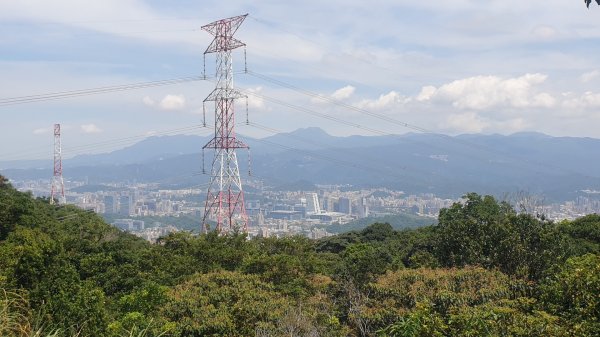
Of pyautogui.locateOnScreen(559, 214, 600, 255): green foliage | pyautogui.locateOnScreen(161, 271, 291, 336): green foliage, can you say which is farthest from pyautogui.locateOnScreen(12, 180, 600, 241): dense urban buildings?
pyautogui.locateOnScreen(161, 271, 291, 336): green foliage

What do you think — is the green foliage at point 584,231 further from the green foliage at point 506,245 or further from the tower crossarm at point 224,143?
the tower crossarm at point 224,143

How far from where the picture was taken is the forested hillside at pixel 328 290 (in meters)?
8.51

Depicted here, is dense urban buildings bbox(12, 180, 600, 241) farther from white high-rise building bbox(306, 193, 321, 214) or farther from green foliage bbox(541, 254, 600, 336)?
green foliage bbox(541, 254, 600, 336)

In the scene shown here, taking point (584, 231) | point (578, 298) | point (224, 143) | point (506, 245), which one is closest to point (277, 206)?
point (224, 143)

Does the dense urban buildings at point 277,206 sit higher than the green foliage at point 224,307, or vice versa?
the green foliage at point 224,307

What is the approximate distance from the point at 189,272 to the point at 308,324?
814cm

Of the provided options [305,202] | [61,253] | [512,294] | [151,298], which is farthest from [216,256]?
[305,202]

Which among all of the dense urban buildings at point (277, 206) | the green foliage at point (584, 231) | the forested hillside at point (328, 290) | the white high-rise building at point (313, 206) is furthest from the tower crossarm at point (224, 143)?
the white high-rise building at point (313, 206)

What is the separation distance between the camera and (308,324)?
990cm

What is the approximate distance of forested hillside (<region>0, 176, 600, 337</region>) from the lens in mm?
8508

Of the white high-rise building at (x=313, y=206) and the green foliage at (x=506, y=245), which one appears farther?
the white high-rise building at (x=313, y=206)

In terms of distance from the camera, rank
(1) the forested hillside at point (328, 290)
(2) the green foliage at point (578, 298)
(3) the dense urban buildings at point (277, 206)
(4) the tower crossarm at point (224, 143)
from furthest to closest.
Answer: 1. (3) the dense urban buildings at point (277, 206)
2. (4) the tower crossarm at point (224, 143)
3. (1) the forested hillside at point (328, 290)
4. (2) the green foliage at point (578, 298)

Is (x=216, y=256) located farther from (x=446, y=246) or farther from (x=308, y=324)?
(x=308, y=324)

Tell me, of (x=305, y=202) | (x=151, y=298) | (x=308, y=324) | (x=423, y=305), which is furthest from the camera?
(x=305, y=202)
